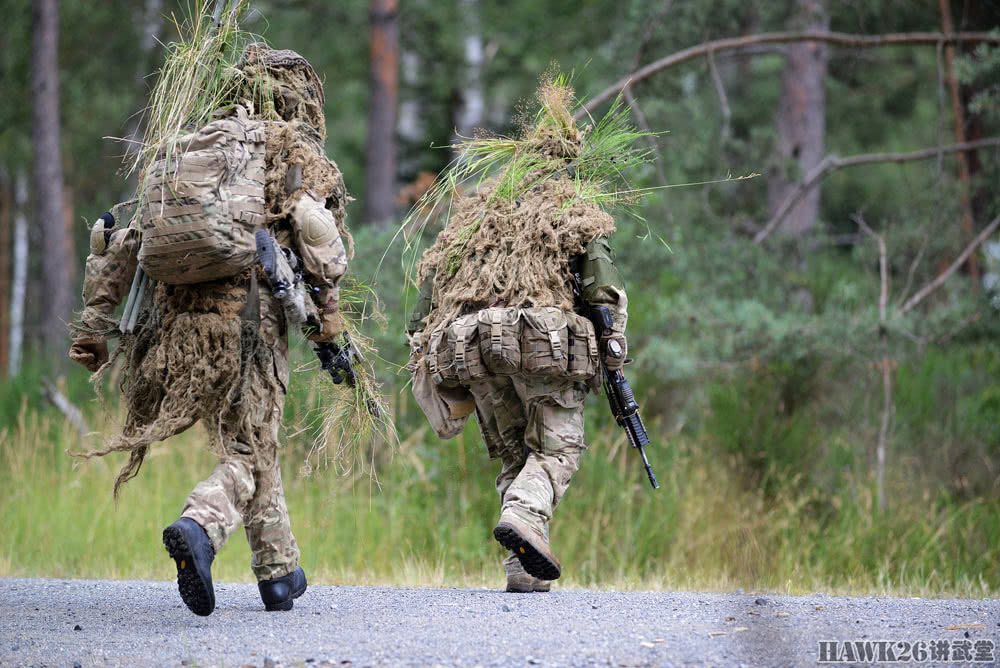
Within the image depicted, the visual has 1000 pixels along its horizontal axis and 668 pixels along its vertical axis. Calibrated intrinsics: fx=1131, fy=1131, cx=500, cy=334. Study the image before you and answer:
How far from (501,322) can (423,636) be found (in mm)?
1447

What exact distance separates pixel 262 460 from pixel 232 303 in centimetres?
62

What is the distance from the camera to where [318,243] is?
14.5ft

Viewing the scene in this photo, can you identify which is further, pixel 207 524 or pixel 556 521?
pixel 556 521

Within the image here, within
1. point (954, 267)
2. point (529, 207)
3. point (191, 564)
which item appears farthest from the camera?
point (954, 267)

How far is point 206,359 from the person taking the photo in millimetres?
4340

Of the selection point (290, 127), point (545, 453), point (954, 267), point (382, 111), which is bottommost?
point (545, 453)

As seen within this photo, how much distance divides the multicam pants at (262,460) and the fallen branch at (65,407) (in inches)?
176

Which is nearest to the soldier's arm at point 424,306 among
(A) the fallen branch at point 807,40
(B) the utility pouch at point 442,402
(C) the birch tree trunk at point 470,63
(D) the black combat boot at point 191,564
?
(B) the utility pouch at point 442,402

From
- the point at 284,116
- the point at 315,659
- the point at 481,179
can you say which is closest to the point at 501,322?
the point at 481,179

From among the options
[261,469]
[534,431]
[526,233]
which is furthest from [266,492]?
[526,233]

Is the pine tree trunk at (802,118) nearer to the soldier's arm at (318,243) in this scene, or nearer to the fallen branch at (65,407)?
the fallen branch at (65,407)

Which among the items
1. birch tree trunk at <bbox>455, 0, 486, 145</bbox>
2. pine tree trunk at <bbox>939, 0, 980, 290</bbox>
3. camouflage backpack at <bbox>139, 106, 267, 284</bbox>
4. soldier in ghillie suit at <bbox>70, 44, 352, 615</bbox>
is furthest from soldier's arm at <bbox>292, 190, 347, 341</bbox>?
birch tree trunk at <bbox>455, 0, 486, 145</bbox>

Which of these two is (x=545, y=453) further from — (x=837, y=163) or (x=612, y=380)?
(x=837, y=163)

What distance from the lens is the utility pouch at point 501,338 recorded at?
4750mm
